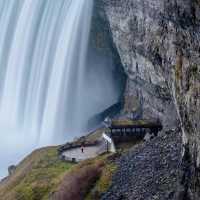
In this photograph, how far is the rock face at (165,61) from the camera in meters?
26.7

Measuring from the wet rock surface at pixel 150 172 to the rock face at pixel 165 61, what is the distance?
1.77 meters

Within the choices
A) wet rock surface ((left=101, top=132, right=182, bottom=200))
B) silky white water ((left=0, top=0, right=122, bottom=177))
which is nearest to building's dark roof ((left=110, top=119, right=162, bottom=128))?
wet rock surface ((left=101, top=132, right=182, bottom=200))

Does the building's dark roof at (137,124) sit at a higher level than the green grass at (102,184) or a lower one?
higher

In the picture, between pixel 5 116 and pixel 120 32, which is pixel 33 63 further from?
pixel 120 32

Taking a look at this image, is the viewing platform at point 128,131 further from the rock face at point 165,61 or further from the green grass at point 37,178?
the green grass at point 37,178

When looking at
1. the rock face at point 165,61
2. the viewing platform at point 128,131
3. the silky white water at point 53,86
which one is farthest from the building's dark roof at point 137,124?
the silky white water at point 53,86

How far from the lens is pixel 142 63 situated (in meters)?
51.0

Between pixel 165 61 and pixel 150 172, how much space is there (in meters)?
11.1

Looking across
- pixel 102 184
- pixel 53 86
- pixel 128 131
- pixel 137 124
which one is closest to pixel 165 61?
pixel 137 124

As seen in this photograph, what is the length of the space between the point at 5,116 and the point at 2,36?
10794mm

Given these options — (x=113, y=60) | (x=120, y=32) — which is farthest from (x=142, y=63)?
(x=113, y=60)

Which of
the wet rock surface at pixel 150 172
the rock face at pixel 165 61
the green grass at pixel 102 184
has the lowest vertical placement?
the green grass at pixel 102 184

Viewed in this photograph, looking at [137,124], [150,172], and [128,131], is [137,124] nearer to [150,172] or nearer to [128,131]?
[128,131]

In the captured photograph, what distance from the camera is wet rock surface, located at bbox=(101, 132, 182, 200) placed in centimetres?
3114
